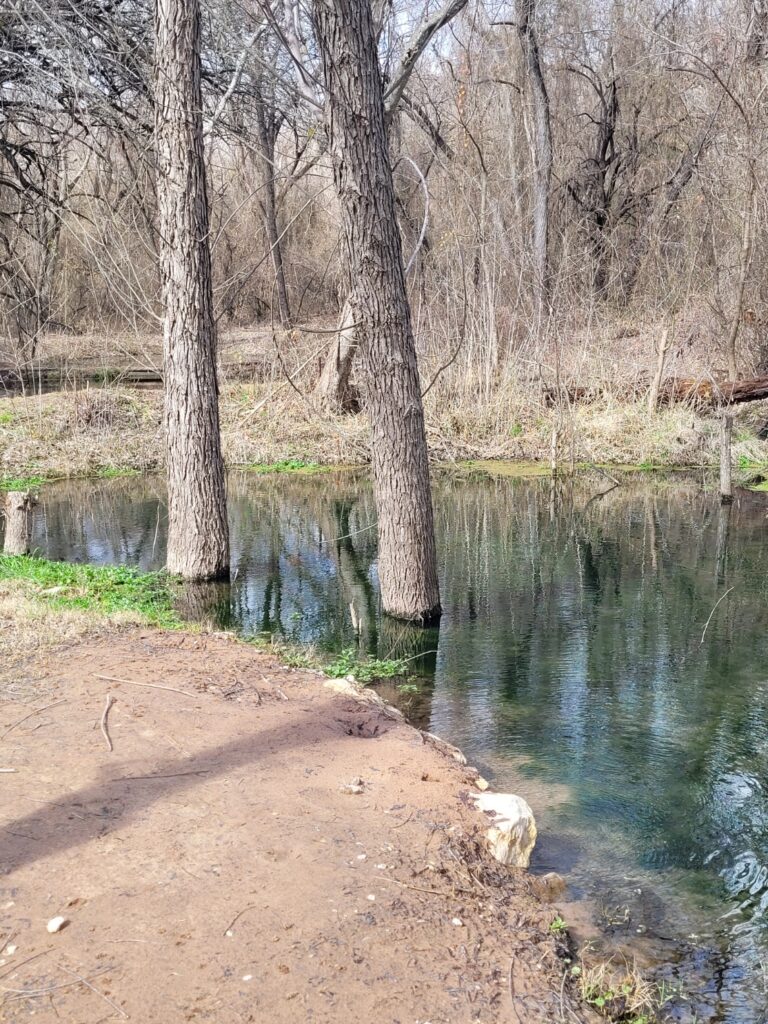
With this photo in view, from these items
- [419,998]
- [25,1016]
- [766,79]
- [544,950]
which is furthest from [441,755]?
[766,79]

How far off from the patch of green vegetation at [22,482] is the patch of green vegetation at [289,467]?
10.1 feet

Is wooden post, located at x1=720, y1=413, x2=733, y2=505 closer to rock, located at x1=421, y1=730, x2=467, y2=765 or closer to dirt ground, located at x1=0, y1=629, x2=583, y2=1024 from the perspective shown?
rock, located at x1=421, y1=730, x2=467, y2=765

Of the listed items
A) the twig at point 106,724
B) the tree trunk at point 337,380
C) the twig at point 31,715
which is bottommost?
the twig at point 106,724

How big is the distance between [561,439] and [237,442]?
5.10m

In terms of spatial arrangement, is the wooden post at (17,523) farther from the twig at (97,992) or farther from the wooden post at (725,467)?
the wooden post at (725,467)

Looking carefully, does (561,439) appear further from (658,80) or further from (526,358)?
(658,80)

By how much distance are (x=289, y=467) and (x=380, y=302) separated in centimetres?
819

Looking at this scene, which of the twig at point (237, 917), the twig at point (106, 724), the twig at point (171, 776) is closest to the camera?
the twig at point (237, 917)

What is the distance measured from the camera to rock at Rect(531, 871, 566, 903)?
13.7 ft

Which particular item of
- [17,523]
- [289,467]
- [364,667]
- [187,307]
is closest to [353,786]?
[364,667]

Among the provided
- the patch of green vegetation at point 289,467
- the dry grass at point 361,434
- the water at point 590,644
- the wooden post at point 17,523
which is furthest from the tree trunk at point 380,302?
the patch of green vegetation at point 289,467

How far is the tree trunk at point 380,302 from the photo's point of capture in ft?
23.0

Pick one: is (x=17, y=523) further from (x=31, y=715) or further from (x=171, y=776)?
(x=171, y=776)

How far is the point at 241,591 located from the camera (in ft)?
30.4
